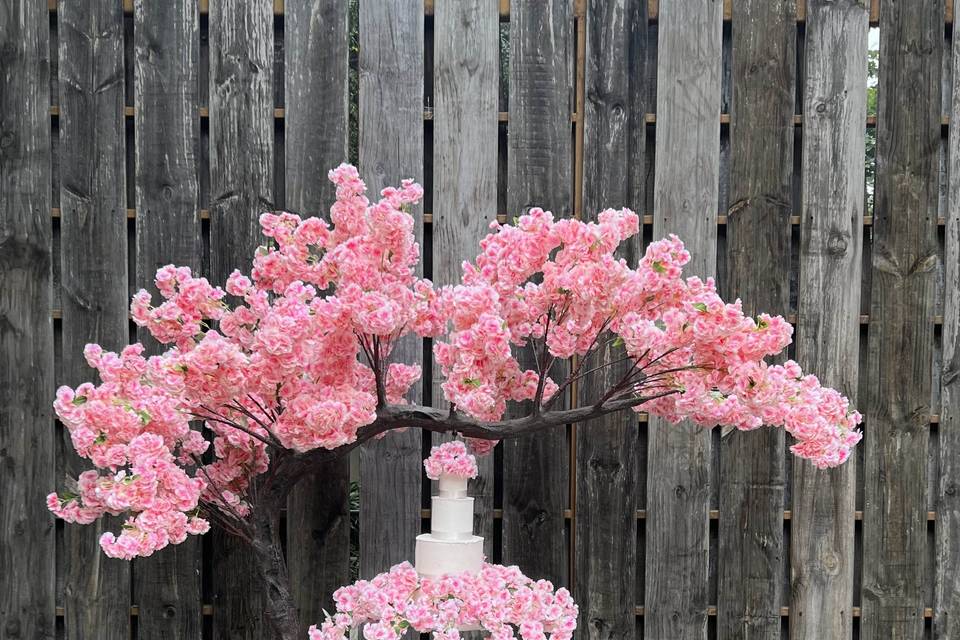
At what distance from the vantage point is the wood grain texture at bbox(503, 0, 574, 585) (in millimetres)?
2361

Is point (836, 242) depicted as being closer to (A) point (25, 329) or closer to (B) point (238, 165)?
(B) point (238, 165)

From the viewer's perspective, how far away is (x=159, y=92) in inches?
93.3

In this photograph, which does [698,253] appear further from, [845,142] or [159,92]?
[159,92]

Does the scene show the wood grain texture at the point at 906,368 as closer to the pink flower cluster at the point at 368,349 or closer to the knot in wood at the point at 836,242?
the knot in wood at the point at 836,242

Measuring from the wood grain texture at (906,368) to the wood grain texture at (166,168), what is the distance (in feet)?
5.97

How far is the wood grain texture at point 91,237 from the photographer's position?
2359 mm

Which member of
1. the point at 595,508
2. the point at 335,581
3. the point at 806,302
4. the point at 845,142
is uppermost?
the point at 845,142

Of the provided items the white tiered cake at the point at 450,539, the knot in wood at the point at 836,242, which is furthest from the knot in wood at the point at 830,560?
the white tiered cake at the point at 450,539

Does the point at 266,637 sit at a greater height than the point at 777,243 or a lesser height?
lesser

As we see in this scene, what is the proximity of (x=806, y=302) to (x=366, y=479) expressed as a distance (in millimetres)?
1257

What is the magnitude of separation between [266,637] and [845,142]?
202 centimetres

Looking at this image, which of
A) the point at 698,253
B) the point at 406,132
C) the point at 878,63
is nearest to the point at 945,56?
the point at 878,63

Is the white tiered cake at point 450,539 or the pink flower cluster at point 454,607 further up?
the white tiered cake at point 450,539

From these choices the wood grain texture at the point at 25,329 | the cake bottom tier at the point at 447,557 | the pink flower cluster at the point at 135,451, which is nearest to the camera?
the pink flower cluster at the point at 135,451
